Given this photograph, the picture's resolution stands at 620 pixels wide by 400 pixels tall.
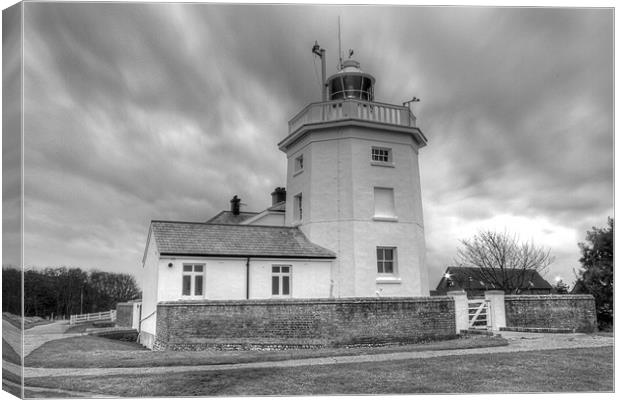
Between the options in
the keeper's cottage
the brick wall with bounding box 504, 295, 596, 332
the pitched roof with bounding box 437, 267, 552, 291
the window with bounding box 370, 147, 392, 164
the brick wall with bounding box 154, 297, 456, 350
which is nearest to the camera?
the brick wall with bounding box 154, 297, 456, 350

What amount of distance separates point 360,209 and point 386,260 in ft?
6.94

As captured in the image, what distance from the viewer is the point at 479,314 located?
16.9 metres

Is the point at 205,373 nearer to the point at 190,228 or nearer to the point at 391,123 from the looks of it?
the point at 190,228

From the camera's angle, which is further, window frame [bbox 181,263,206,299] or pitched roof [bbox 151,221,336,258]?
pitched roof [bbox 151,221,336,258]

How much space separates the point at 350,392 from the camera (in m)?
8.26

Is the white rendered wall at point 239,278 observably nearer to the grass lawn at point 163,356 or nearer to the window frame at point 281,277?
the window frame at point 281,277

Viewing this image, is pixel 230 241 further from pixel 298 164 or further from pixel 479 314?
pixel 479 314

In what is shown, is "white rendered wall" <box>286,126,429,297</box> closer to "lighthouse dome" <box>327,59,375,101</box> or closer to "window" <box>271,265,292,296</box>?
"window" <box>271,265,292,296</box>

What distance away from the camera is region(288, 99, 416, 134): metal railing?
19141 millimetres

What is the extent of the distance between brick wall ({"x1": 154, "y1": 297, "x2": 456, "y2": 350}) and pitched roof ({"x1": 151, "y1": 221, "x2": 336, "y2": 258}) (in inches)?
121

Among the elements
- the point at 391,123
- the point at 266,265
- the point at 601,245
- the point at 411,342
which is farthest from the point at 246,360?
the point at 601,245

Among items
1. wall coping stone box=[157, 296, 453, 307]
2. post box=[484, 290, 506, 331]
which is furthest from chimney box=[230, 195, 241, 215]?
post box=[484, 290, 506, 331]

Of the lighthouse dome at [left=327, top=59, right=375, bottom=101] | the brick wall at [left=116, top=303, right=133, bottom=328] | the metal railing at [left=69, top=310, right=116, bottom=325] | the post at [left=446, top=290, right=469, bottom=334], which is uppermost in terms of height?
the lighthouse dome at [left=327, top=59, right=375, bottom=101]

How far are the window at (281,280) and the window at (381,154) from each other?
16.9 feet
